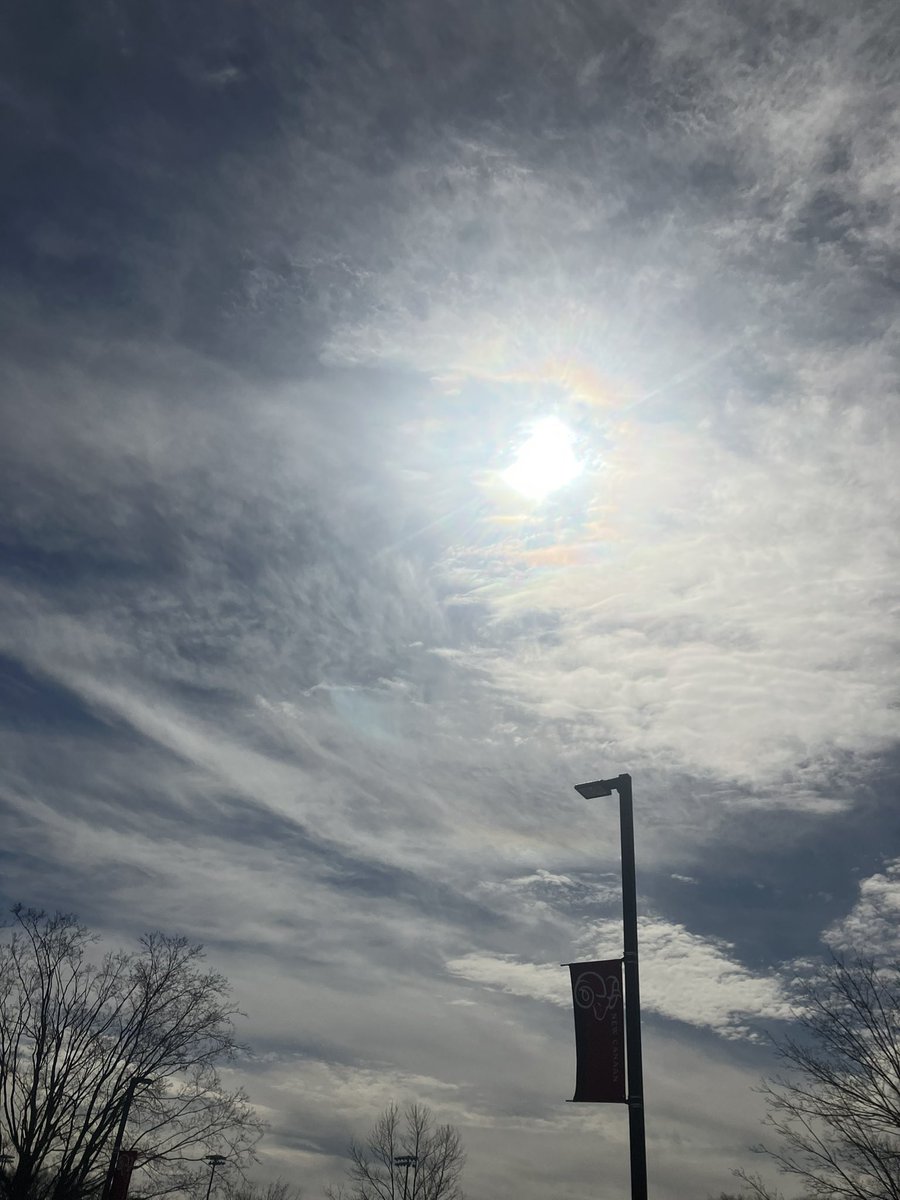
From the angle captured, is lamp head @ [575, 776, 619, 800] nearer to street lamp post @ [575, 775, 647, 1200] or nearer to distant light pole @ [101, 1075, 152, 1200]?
street lamp post @ [575, 775, 647, 1200]

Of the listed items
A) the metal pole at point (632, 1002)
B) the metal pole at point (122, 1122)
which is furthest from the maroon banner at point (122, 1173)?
the metal pole at point (632, 1002)

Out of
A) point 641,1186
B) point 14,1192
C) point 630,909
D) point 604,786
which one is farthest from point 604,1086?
point 14,1192

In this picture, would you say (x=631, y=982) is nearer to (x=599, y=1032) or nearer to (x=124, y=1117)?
(x=599, y=1032)

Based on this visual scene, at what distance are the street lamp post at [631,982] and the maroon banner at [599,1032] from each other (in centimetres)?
22

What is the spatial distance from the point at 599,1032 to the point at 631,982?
0.84m

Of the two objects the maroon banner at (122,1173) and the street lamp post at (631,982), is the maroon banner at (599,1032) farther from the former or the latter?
the maroon banner at (122,1173)

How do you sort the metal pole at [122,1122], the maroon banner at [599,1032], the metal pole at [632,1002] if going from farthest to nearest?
the metal pole at [122,1122], the maroon banner at [599,1032], the metal pole at [632,1002]

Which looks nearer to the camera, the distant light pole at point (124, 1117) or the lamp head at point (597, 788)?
the lamp head at point (597, 788)

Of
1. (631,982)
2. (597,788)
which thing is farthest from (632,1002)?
(597,788)

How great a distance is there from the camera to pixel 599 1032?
34.4 feet

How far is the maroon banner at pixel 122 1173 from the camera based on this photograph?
904 inches

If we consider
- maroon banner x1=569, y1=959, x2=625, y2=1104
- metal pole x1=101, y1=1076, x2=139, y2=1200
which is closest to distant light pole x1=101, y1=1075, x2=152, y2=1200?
metal pole x1=101, y1=1076, x2=139, y2=1200

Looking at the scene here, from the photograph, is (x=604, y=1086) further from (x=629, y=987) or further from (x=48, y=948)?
(x=48, y=948)

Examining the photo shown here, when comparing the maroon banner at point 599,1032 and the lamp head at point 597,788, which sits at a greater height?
the lamp head at point 597,788
